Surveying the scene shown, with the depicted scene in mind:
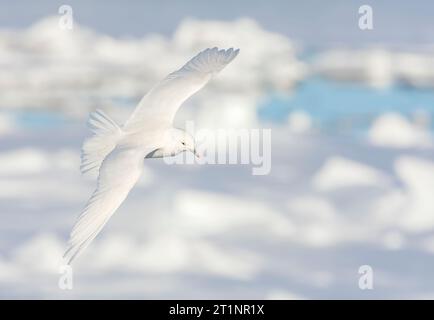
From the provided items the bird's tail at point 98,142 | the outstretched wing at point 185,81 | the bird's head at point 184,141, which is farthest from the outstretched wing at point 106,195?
the outstretched wing at point 185,81

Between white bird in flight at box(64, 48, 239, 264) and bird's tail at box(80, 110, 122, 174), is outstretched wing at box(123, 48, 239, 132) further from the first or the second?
bird's tail at box(80, 110, 122, 174)

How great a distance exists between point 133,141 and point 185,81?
1.63 meters

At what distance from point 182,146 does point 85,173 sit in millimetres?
1212

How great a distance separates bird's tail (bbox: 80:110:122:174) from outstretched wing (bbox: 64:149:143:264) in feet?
2.90

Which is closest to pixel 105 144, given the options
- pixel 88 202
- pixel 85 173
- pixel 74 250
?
pixel 85 173

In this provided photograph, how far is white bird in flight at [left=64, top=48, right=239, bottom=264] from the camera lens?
984 centimetres

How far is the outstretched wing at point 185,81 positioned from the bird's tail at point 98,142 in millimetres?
575

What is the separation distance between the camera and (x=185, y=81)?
12.8m

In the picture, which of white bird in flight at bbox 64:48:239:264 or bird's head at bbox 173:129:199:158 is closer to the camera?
white bird in flight at bbox 64:48:239:264

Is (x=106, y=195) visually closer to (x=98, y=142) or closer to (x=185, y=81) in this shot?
(x=98, y=142)

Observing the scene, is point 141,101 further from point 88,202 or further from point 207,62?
point 88,202

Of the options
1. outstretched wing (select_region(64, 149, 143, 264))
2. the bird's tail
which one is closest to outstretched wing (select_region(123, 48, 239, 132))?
the bird's tail
